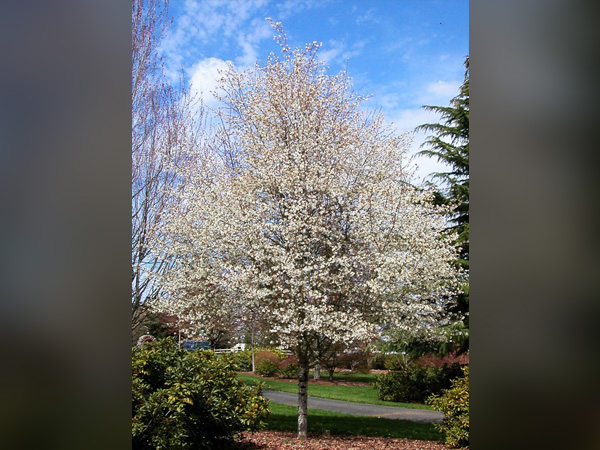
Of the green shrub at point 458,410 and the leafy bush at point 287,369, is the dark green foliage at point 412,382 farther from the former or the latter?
the green shrub at point 458,410

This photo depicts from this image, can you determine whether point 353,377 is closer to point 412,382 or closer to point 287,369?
point 287,369

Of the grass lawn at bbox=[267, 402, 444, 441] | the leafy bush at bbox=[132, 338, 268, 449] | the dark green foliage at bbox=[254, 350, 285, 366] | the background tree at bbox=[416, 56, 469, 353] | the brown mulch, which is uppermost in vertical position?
the background tree at bbox=[416, 56, 469, 353]

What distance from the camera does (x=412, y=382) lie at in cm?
771

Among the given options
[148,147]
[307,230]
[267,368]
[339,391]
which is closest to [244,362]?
[267,368]

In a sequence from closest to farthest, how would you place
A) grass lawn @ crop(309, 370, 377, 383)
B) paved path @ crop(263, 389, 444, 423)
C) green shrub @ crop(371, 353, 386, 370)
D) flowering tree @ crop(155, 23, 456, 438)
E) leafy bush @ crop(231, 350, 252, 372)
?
1. flowering tree @ crop(155, 23, 456, 438)
2. paved path @ crop(263, 389, 444, 423)
3. leafy bush @ crop(231, 350, 252, 372)
4. green shrub @ crop(371, 353, 386, 370)
5. grass lawn @ crop(309, 370, 377, 383)

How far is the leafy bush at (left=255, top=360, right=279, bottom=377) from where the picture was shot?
8.41 m

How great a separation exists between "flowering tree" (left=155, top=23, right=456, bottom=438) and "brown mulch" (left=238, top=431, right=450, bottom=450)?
9.4 inches

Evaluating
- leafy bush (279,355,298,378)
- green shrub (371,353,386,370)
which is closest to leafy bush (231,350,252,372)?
leafy bush (279,355,298,378)

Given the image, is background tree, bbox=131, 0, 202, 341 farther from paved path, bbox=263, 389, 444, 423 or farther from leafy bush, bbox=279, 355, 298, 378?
leafy bush, bbox=279, 355, 298, 378
